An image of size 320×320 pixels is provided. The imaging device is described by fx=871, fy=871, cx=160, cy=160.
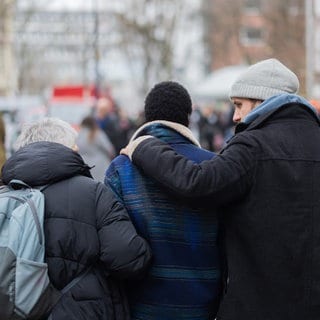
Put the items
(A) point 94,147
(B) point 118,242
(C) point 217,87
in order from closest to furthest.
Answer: (B) point 118,242, (A) point 94,147, (C) point 217,87

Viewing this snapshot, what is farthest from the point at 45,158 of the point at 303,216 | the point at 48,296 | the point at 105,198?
the point at 303,216

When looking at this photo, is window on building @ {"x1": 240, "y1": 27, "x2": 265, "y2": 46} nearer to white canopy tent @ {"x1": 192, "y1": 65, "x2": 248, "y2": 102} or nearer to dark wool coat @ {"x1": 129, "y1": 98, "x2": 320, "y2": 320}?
white canopy tent @ {"x1": 192, "y1": 65, "x2": 248, "y2": 102}

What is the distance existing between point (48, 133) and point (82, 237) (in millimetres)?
613

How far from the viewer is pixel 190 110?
404 centimetres

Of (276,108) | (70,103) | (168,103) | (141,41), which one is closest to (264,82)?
(276,108)

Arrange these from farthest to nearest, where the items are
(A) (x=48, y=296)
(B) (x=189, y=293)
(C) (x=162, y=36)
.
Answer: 1. (C) (x=162, y=36)
2. (B) (x=189, y=293)
3. (A) (x=48, y=296)

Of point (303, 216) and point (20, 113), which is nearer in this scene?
point (303, 216)

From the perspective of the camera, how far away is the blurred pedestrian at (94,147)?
10.5 m

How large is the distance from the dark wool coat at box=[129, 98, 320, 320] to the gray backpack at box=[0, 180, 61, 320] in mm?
543

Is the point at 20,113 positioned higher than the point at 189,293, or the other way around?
the point at 189,293

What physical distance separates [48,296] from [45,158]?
0.59 m

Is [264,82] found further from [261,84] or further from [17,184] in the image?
[17,184]

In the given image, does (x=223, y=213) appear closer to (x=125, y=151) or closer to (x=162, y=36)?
(x=125, y=151)

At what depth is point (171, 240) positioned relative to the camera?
3.83m
